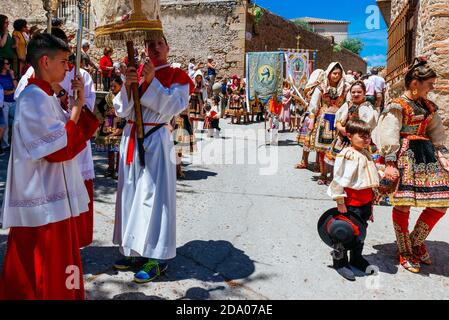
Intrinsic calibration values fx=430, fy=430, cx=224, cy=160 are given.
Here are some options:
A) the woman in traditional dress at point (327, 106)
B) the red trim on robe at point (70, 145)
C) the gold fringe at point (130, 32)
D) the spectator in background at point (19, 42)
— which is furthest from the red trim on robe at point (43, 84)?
the spectator in background at point (19, 42)

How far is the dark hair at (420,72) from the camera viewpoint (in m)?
3.91

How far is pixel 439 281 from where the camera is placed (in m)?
3.84

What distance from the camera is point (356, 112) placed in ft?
19.8

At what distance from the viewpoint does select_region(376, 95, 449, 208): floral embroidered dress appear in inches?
153

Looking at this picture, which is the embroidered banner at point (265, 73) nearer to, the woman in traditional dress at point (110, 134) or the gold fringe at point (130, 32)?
the woman in traditional dress at point (110, 134)

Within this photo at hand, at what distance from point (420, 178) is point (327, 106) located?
3591mm

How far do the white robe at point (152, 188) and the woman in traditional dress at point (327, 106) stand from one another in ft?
13.7

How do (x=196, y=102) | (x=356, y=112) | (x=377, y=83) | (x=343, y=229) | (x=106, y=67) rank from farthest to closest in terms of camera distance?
1. (x=106, y=67)
2. (x=377, y=83)
3. (x=196, y=102)
4. (x=356, y=112)
5. (x=343, y=229)

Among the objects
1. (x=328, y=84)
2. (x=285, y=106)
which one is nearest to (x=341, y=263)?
(x=328, y=84)

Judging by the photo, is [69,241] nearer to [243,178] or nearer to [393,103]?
[393,103]

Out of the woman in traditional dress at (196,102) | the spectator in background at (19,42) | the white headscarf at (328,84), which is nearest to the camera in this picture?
the white headscarf at (328,84)

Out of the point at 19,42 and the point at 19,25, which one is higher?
the point at 19,25

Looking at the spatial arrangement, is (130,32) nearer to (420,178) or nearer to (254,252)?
(254,252)

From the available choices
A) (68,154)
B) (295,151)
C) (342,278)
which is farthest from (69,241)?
(295,151)
